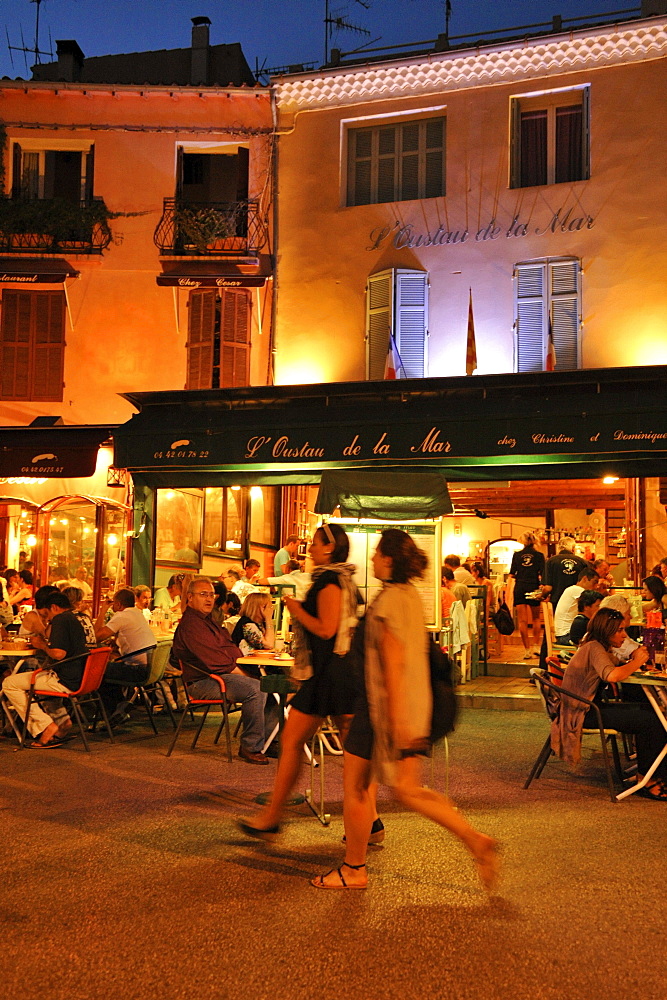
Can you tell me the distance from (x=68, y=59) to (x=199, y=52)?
266 cm

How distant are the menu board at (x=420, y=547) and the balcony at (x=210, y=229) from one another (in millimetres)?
6084

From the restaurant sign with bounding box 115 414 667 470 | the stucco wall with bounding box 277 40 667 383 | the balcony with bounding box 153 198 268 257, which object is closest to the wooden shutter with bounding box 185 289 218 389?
the balcony with bounding box 153 198 268 257

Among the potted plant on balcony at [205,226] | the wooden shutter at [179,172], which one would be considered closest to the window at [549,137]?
the potted plant on balcony at [205,226]

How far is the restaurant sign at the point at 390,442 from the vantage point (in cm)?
1325

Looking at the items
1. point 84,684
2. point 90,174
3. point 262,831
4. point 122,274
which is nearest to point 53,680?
point 84,684

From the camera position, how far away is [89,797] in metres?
7.05

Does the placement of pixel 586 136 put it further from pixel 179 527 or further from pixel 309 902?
pixel 309 902

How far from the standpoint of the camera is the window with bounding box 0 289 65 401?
16797mm

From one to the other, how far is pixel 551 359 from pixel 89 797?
10122mm

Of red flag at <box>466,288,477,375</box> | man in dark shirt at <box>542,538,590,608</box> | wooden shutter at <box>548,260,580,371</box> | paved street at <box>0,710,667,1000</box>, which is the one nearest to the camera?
paved street at <box>0,710,667,1000</box>

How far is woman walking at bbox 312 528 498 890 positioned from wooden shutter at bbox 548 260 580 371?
10656mm

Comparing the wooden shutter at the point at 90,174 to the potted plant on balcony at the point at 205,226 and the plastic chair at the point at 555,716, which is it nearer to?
the potted plant on balcony at the point at 205,226

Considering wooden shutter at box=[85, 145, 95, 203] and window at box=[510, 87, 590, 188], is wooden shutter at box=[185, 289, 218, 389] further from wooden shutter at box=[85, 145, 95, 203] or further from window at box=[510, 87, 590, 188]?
window at box=[510, 87, 590, 188]

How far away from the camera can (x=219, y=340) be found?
16.6 metres
